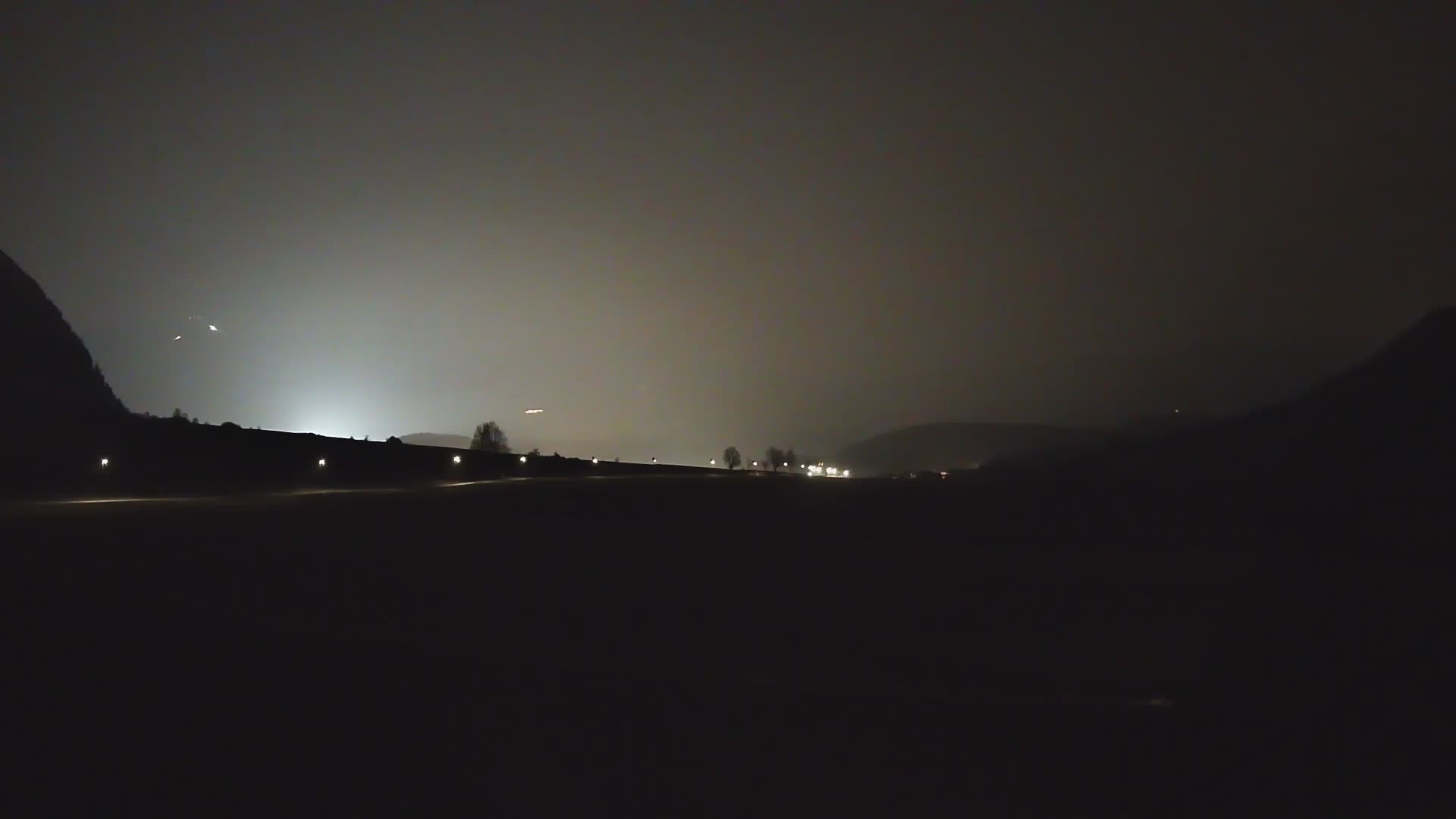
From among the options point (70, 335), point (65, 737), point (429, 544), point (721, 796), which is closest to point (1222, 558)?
point (429, 544)

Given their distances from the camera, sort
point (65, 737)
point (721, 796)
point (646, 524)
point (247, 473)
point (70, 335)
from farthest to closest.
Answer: point (70, 335) < point (247, 473) < point (646, 524) < point (65, 737) < point (721, 796)

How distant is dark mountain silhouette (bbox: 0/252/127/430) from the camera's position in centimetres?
6675

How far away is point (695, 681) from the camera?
8.49 m

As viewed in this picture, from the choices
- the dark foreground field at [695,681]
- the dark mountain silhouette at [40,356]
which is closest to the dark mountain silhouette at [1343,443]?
the dark foreground field at [695,681]

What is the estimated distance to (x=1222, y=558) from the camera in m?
17.8

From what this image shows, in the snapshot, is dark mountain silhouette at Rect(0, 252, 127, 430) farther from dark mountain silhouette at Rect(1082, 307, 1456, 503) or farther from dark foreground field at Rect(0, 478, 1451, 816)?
dark mountain silhouette at Rect(1082, 307, 1456, 503)

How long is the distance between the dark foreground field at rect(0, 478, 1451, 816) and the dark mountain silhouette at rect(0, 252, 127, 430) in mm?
54310

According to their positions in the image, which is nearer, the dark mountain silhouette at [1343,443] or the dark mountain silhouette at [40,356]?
the dark mountain silhouette at [1343,443]

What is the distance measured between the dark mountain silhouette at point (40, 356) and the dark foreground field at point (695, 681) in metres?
54.3

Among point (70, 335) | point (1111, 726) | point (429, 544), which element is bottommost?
point (1111, 726)

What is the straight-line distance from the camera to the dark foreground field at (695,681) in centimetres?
602

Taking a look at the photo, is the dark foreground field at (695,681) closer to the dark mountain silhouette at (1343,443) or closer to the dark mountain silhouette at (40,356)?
the dark mountain silhouette at (1343,443)

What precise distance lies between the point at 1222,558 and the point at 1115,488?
61.8 feet

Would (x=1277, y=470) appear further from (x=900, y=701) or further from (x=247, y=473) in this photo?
Result: (x=247, y=473)
